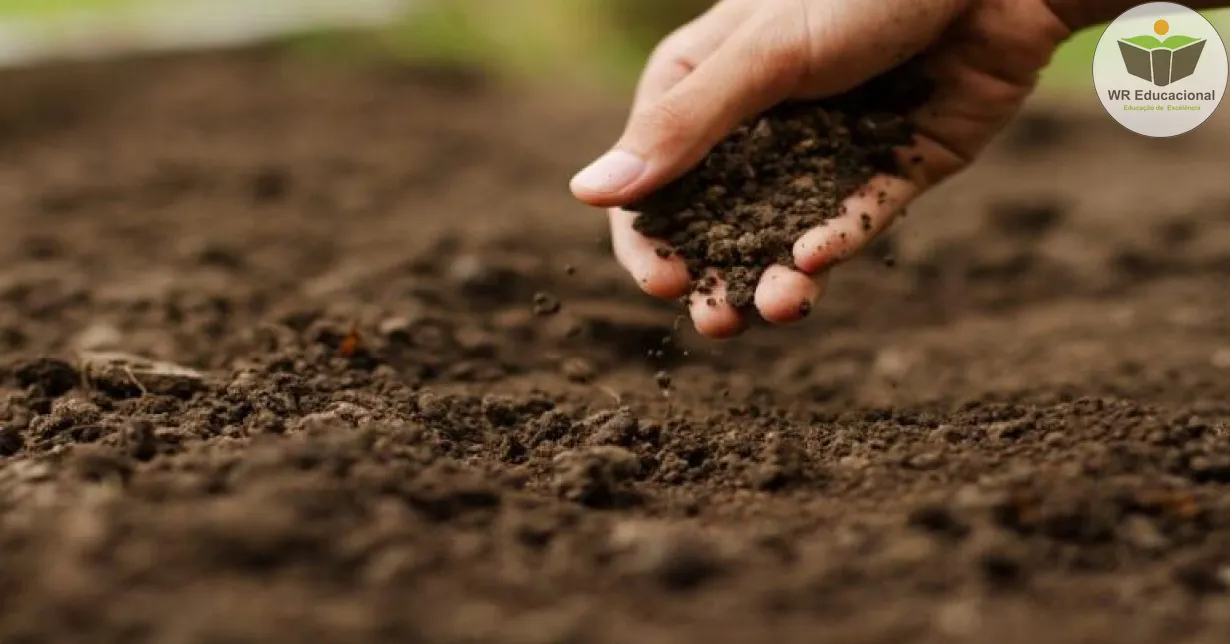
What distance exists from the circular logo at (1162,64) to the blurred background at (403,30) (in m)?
3.06

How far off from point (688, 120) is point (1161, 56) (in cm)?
110

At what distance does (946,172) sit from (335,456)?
4.54 feet

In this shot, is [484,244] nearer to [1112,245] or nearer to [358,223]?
[358,223]

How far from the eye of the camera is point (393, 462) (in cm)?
133

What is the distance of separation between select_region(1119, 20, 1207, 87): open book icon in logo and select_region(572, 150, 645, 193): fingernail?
1.12 meters

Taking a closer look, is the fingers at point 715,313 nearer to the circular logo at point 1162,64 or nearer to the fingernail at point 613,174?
the fingernail at point 613,174

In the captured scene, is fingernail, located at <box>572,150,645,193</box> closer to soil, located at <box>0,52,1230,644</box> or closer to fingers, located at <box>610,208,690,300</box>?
fingers, located at <box>610,208,690,300</box>

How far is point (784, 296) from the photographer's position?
5.46ft

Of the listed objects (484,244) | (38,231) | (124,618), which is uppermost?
(38,231)

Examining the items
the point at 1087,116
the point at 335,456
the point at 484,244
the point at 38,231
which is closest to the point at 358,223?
the point at 484,244

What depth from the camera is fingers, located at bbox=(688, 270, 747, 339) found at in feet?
5.58

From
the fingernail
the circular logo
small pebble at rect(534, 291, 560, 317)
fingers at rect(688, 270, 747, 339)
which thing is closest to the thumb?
the fingernail

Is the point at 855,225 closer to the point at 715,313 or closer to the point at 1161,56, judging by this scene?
the point at 715,313

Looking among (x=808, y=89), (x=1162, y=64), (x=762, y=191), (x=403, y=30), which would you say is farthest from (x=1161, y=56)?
(x=403, y=30)
